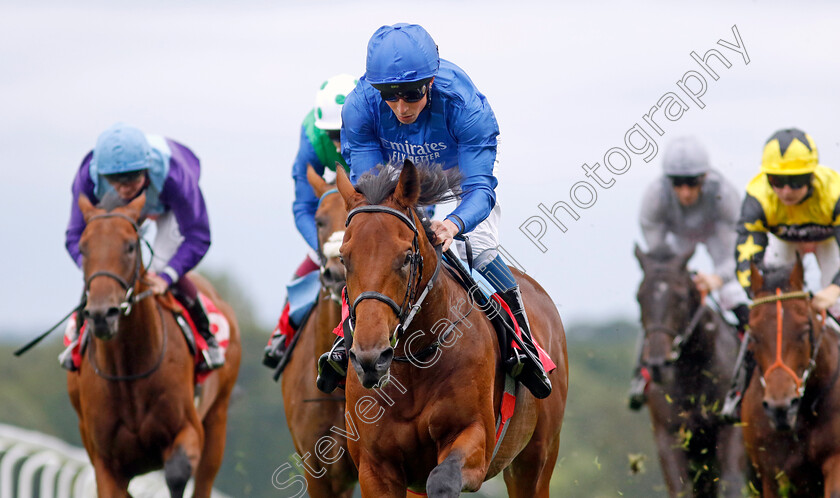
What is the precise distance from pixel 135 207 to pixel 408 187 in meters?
3.12

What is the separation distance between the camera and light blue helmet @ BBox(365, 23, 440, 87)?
461 cm

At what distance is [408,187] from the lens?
4383 millimetres

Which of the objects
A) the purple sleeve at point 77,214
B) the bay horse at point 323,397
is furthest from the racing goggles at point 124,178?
the bay horse at point 323,397

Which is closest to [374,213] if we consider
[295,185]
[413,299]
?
[413,299]

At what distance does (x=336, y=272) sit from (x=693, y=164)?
5.69 metres

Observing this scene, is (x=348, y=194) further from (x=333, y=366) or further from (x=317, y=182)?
(x=317, y=182)

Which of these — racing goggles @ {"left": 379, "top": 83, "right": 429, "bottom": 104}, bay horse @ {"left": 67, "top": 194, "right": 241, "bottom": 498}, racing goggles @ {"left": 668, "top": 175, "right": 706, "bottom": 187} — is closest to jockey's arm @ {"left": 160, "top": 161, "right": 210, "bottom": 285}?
bay horse @ {"left": 67, "top": 194, "right": 241, "bottom": 498}

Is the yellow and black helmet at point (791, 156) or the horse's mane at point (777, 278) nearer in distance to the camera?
the horse's mane at point (777, 278)

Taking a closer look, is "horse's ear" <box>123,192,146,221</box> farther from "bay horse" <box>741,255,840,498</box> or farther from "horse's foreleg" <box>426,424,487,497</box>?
"bay horse" <box>741,255,840,498</box>

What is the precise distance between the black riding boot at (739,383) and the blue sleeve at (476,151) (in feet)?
10.9

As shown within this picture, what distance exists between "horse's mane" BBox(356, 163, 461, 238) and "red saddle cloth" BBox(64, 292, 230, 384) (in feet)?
11.0

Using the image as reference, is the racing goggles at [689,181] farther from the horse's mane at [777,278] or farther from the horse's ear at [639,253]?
the horse's mane at [777,278]

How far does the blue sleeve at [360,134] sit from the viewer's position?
5020mm

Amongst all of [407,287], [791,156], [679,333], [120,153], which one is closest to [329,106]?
[120,153]
